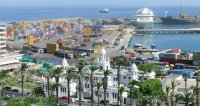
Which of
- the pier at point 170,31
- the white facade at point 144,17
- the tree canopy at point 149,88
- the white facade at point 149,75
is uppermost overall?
the tree canopy at point 149,88

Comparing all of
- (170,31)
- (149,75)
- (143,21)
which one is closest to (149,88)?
(149,75)

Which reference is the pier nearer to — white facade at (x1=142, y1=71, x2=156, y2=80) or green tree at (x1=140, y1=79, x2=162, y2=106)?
white facade at (x1=142, y1=71, x2=156, y2=80)

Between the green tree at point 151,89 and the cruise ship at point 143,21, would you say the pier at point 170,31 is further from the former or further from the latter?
the green tree at point 151,89

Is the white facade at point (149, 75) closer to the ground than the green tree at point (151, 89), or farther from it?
closer to the ground

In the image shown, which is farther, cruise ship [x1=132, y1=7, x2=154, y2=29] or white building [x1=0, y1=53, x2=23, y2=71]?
cruise ship [x1=132, y1=7, x2=154, y2=29]

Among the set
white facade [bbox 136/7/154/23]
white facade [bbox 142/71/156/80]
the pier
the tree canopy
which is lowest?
the pier

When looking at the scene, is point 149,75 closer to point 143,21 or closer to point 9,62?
point 9,62

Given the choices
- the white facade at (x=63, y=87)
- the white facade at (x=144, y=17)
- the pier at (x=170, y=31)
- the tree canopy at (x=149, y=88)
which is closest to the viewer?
the tree canopy at (x=149, y=88)

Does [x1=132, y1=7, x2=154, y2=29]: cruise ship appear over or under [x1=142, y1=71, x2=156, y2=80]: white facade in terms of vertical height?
under

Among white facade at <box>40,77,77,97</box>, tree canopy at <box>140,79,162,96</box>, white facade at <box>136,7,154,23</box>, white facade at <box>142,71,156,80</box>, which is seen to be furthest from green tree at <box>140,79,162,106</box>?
white facade at <box>136,7,154,23</box>

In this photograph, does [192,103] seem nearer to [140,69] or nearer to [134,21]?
[140,69]

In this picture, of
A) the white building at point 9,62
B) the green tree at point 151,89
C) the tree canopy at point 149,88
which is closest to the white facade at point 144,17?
the white building at point 9,62

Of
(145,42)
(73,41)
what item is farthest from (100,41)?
(145,42)

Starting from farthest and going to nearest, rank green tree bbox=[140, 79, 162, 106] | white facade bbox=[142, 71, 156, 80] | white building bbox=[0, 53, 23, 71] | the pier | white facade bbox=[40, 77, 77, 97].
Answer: the pier < white building bbox=[0, 53, 23, 71] < white facade bbox=[40, 77, 77, 97] < white facade bbox=[142, 71, 156, 80] < green tree bbox=[140, 79, 162, 106]
